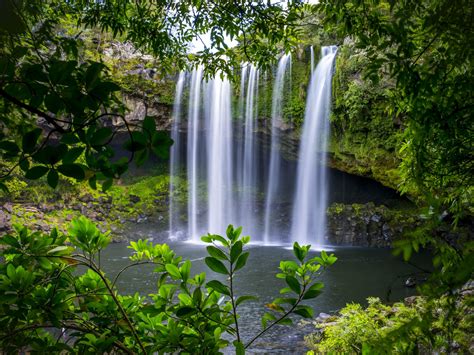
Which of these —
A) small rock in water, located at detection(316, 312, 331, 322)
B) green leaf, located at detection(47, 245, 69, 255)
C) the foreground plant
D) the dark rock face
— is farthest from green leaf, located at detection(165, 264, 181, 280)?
the dark rock face

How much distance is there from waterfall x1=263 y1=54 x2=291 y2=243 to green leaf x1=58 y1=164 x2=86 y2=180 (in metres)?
14.9

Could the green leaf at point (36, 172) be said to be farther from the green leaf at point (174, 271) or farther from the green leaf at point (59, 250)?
the green leaf at point (174, 271)

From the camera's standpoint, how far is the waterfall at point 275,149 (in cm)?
1650

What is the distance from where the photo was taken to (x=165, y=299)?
4.64ft

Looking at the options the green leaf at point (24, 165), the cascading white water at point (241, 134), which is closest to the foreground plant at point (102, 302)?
the green leaf at point (24, 165)

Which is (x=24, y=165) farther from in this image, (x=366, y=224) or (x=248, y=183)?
(x=248, y=183)

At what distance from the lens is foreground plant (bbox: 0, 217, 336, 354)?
47.3 inches

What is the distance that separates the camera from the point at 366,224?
597 inches

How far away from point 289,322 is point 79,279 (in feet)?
2.68

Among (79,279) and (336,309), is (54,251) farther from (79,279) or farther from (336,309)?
(336,309)

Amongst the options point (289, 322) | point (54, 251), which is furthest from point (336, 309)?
point (54, 251)

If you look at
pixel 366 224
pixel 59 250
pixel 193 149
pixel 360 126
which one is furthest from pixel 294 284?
pixel 193 149

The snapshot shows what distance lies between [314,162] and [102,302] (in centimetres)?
1541

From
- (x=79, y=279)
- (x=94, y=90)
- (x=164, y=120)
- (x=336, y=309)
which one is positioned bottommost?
(x=336, y=309)
